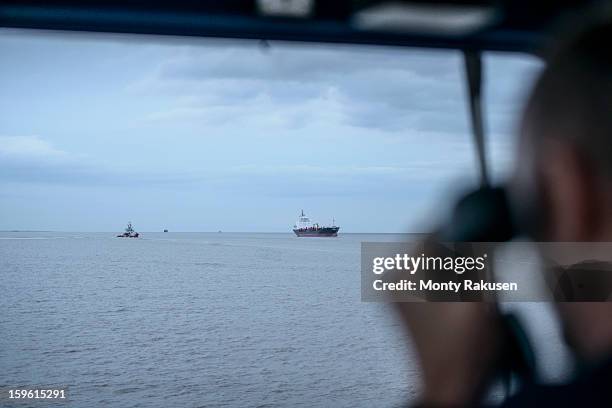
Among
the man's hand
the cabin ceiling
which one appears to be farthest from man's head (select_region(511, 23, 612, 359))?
the cabin ceiling

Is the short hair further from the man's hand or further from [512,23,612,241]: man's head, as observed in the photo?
the man's hand

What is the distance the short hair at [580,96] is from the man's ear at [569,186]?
20 millimetres

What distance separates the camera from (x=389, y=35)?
1753mm

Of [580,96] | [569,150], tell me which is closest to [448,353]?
[569,150]

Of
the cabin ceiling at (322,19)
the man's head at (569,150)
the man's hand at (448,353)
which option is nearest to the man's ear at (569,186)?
the man's head at (569,150)

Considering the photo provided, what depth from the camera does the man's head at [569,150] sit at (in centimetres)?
65

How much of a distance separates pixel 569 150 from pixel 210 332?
27.9m

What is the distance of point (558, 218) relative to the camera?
0.71 meters

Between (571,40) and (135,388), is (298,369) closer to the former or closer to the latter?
(135,388)

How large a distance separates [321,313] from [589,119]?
27.3 m

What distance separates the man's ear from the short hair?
0.02 metres

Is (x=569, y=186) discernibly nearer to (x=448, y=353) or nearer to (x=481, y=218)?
(x=481, y=218)

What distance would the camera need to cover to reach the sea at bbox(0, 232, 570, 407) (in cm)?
1366

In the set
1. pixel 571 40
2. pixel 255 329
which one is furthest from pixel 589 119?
pixel 255 329
